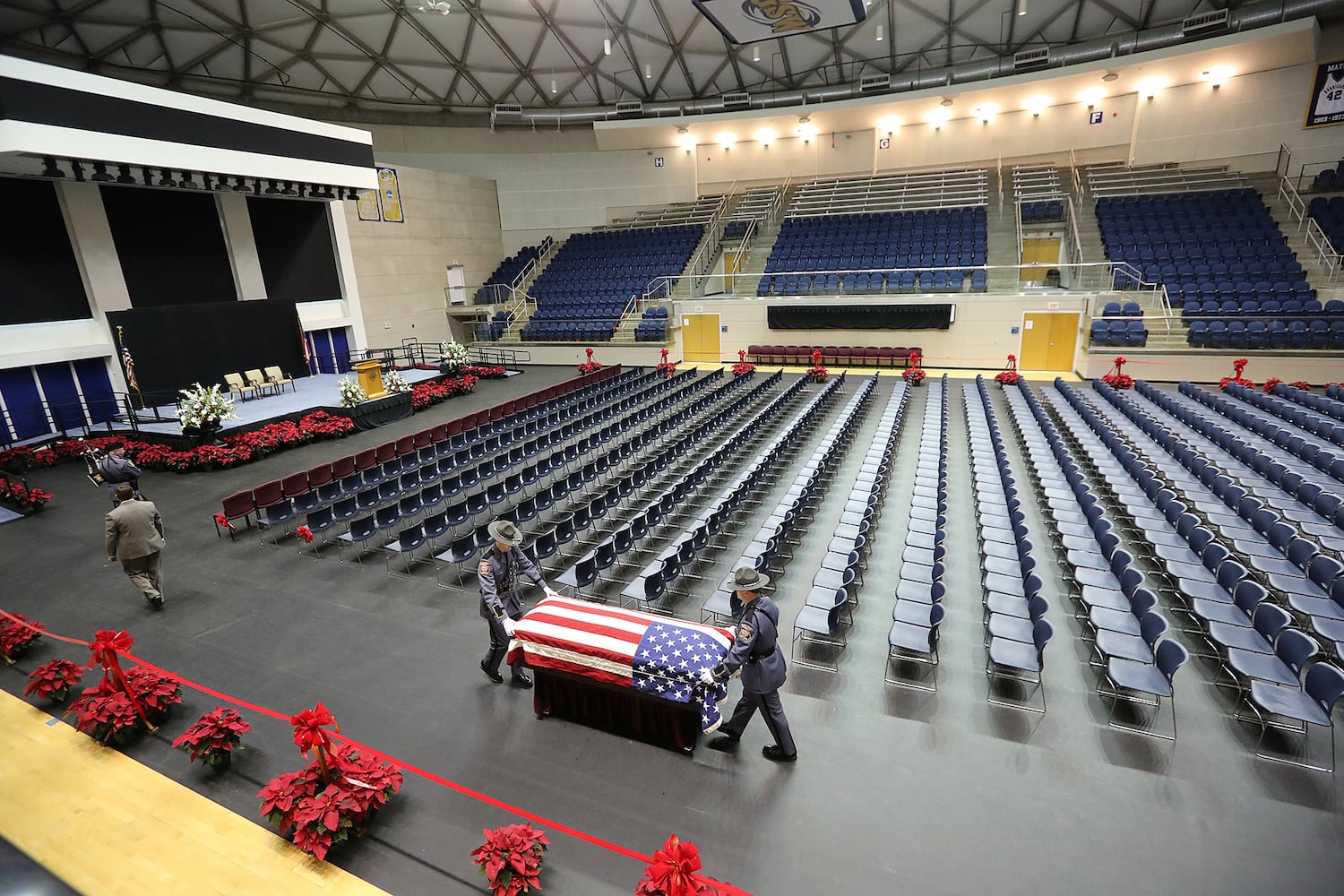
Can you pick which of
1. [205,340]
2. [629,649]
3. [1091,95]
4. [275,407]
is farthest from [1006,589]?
[1091,95]

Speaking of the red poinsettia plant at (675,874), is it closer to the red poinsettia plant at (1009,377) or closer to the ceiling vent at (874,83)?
the red poinsettia plant at (1009,377)

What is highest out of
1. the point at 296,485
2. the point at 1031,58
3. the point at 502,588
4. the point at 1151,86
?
the point at 1031,58

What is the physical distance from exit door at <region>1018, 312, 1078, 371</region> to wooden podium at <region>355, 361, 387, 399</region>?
2056 centimetres

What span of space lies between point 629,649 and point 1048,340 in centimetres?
2066

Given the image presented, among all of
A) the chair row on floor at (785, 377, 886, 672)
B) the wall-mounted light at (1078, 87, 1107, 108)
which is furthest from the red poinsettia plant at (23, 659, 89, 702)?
the wall-mounted light at (1078, 87, 1107, 108)

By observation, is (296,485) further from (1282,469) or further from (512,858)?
(1282,469)

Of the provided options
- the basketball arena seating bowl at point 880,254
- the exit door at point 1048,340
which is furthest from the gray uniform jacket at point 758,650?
the exit door at point 1048,340

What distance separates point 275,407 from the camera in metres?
16.8

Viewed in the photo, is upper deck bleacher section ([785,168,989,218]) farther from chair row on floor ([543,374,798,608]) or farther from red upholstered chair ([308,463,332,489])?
red upholstered chair ([308,463,332,489])

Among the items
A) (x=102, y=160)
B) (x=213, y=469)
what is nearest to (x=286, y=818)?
(x=213, y=469)

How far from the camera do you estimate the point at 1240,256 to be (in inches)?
768

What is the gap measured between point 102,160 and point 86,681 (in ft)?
43.3

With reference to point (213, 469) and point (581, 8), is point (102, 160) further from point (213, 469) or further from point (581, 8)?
point (581, 8)

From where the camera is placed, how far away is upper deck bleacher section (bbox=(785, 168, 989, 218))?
27219 millimetres
